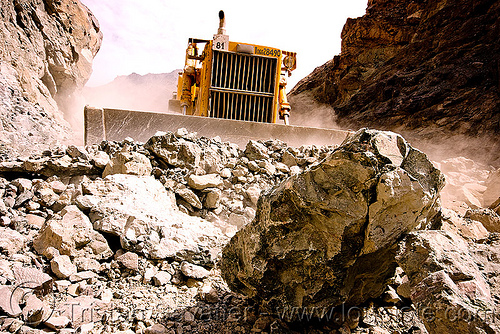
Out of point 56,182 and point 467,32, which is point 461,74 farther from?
point 56,182

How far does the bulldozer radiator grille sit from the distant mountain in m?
19.7

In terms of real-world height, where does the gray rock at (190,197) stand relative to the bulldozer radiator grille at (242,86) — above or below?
below

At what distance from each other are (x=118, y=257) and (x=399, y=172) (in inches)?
65.3

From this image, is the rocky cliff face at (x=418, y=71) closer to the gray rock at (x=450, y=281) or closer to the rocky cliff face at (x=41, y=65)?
the gray rock at (x=450, y=281)

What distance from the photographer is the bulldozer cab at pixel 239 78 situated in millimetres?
5988

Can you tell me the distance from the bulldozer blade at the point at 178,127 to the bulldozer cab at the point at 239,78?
135 cm

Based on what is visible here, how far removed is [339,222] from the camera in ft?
4.61

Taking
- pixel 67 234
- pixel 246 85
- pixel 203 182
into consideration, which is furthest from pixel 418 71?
pixel 67 234

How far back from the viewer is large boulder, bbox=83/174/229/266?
7.15 feet

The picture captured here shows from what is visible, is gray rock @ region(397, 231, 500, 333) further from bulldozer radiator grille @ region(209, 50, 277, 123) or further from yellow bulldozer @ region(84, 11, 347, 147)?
bulldozer radiator grille @ region(209, 50, 277, 123)

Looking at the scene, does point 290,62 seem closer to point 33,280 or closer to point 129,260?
point 129,260

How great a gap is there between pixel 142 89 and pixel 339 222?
31.7 meters

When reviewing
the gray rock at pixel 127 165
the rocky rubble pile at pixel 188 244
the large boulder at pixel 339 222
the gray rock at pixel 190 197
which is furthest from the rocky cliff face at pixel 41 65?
the large boulder at pixel 339 222

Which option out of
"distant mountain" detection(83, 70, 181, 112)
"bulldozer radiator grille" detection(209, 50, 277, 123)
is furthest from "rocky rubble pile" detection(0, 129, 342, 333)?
"distant mountain" detection(83, 70, 181, 112)
